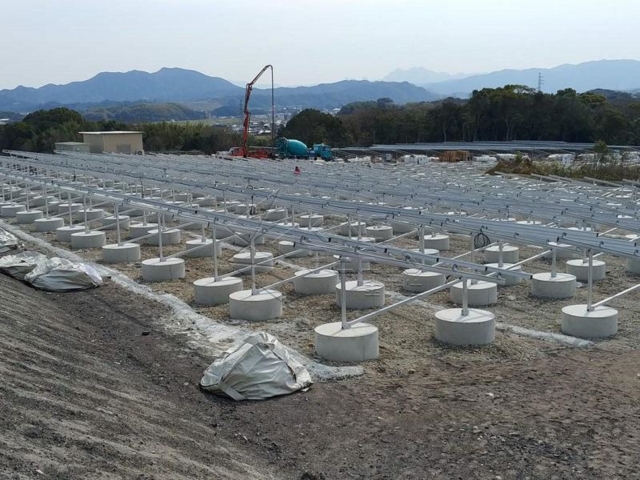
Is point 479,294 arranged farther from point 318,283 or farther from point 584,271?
point 584,271

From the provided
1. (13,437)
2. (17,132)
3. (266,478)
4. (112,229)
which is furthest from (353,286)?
(17,132)

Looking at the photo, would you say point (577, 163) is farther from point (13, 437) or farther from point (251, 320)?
point (13, 437)

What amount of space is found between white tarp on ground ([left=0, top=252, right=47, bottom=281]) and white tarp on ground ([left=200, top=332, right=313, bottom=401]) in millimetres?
7080

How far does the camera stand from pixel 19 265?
1424cm

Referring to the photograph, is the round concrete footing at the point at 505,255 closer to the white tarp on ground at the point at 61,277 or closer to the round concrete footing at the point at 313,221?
the round concrete footing at the point at 313,221

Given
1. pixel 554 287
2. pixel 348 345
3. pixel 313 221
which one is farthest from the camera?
pixel 313 221

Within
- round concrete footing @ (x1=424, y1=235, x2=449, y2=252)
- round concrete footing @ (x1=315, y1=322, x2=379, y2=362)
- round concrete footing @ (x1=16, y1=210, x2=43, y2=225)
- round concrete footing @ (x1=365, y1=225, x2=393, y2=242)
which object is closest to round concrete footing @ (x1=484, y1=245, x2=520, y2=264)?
round concrete footing @ (x1=424, y1=235, x2=449, y2=252)

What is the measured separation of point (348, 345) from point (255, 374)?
5.30 feet

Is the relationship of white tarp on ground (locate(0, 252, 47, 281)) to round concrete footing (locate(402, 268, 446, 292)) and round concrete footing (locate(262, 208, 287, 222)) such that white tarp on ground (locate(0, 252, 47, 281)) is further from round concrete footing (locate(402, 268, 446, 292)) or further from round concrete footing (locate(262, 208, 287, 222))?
round concrete footing (locate(262, 208, 287, 222))

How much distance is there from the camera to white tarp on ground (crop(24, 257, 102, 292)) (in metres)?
13.7

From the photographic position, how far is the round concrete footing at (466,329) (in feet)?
33.4

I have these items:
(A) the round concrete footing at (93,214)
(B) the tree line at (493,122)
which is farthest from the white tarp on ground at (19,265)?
(B) the tree line at (493,122)

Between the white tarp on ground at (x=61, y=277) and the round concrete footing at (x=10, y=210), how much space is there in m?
12.6

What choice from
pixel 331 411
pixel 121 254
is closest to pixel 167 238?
pixel 121 254
